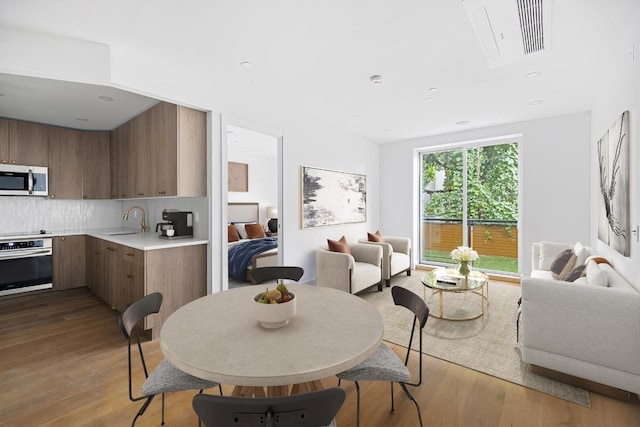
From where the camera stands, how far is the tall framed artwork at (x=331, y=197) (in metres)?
4.52

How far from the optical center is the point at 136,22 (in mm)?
2154

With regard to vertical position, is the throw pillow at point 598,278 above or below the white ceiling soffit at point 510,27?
below

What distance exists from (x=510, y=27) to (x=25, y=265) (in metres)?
5.97

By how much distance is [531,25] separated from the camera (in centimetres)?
221

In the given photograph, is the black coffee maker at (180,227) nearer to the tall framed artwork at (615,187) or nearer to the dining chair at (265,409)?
the dining chair at (265,409)

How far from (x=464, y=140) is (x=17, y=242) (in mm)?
6859

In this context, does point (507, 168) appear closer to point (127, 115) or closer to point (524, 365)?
point (524, 365)

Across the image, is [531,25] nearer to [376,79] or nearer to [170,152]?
[376,79]

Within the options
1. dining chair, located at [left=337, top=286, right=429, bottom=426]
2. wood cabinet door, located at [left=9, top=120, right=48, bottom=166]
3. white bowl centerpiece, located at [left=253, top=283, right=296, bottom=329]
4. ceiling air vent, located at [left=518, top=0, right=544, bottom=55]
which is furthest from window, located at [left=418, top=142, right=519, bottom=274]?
wood cabinet door, located at [left=9, top=120, right=48, bottom=166]

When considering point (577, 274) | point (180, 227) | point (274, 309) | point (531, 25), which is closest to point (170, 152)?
point (180, 227)

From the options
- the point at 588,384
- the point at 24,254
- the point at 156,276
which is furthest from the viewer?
the point at 24,254

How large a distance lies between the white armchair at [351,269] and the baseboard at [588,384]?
6.71ft

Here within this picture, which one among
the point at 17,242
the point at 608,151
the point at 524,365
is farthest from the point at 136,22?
the point at 608,151

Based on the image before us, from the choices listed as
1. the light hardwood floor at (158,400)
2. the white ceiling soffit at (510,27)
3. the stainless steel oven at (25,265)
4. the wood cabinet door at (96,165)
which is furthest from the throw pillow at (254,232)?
the white ceiling soffit at (510,27)
